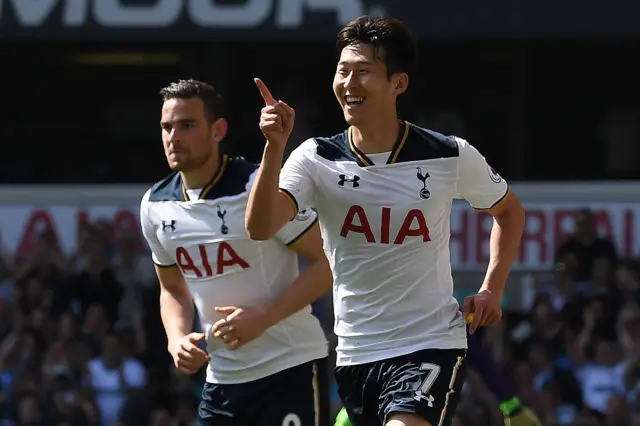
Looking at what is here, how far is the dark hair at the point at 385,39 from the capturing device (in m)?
4.55

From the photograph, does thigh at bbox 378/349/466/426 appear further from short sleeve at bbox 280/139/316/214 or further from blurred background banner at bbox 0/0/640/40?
blurred background banner at bbox 0/0/640/40

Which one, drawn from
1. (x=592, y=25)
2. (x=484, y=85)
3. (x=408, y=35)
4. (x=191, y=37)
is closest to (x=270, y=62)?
(x=191, y=37)

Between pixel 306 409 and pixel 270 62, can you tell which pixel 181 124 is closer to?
pixel 306 409

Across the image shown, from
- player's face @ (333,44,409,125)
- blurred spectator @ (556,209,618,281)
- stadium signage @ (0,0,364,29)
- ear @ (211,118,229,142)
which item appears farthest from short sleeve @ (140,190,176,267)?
blurred spectator @ (556,209,618,281)

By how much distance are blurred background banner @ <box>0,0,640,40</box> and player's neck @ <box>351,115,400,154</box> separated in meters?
4.41

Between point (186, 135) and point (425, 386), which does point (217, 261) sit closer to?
point (186, 135)

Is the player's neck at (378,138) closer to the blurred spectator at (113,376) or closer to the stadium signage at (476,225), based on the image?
the stadium signage at (476,225)

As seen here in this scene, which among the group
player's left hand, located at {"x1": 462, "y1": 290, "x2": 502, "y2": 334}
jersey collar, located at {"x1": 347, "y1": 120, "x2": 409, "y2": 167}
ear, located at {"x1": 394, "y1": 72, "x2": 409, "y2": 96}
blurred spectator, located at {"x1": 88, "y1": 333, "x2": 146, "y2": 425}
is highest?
ear, located at {"x1": 394, "y1": 72, "x2": 409, "y2": 96}

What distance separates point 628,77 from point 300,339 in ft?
14.8

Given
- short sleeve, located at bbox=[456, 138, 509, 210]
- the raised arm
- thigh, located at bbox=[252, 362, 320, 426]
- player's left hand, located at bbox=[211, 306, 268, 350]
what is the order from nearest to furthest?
the raised arm, short sleeve, located at bbox=[456, 138, 509, 210], player's left hand, located at bbox=[211, 306, 268, 350], thigh, located at bbox=[252, 362, 320, 426]

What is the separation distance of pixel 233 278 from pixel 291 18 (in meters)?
4.09

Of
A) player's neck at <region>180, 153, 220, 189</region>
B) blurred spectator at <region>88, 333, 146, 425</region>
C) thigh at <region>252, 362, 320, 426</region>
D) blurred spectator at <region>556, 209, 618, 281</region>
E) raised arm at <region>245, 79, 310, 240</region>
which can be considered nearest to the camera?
raised arm at <region>245, 79, 310, 240</region>

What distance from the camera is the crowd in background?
9148mm

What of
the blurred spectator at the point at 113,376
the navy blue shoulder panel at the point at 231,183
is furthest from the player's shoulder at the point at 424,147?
the blurred spectator at the point at 113,376
